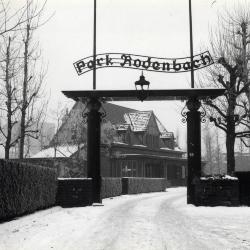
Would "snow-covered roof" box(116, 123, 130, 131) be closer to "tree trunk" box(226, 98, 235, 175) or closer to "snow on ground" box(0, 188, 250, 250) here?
"tree trunk" box(226, 98, 235, 175)

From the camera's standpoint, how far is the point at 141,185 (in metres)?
35.1

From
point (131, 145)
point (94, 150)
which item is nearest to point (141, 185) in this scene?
point (131, 145)

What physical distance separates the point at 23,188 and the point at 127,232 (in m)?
5.36

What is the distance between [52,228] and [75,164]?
22.7 m

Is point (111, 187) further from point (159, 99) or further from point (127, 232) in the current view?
point (127, 232)

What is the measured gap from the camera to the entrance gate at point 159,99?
60.2ft

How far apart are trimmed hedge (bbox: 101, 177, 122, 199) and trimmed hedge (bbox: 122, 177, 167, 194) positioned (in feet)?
4.92

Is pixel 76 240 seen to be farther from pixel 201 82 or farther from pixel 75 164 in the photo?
pixel 75 164

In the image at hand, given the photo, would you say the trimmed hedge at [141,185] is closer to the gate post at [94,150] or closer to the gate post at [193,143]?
the gate post at [94,150]

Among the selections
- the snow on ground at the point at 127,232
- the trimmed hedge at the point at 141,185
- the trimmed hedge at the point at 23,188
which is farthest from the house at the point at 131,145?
the snow on ground at the point at 127,232

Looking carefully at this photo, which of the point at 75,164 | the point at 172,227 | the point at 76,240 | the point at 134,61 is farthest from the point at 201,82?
the point at 76,240

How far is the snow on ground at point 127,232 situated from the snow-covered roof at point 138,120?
36965 millimetres

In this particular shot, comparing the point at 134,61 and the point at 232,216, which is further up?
the point at 134,61

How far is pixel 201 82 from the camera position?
27438 mm
